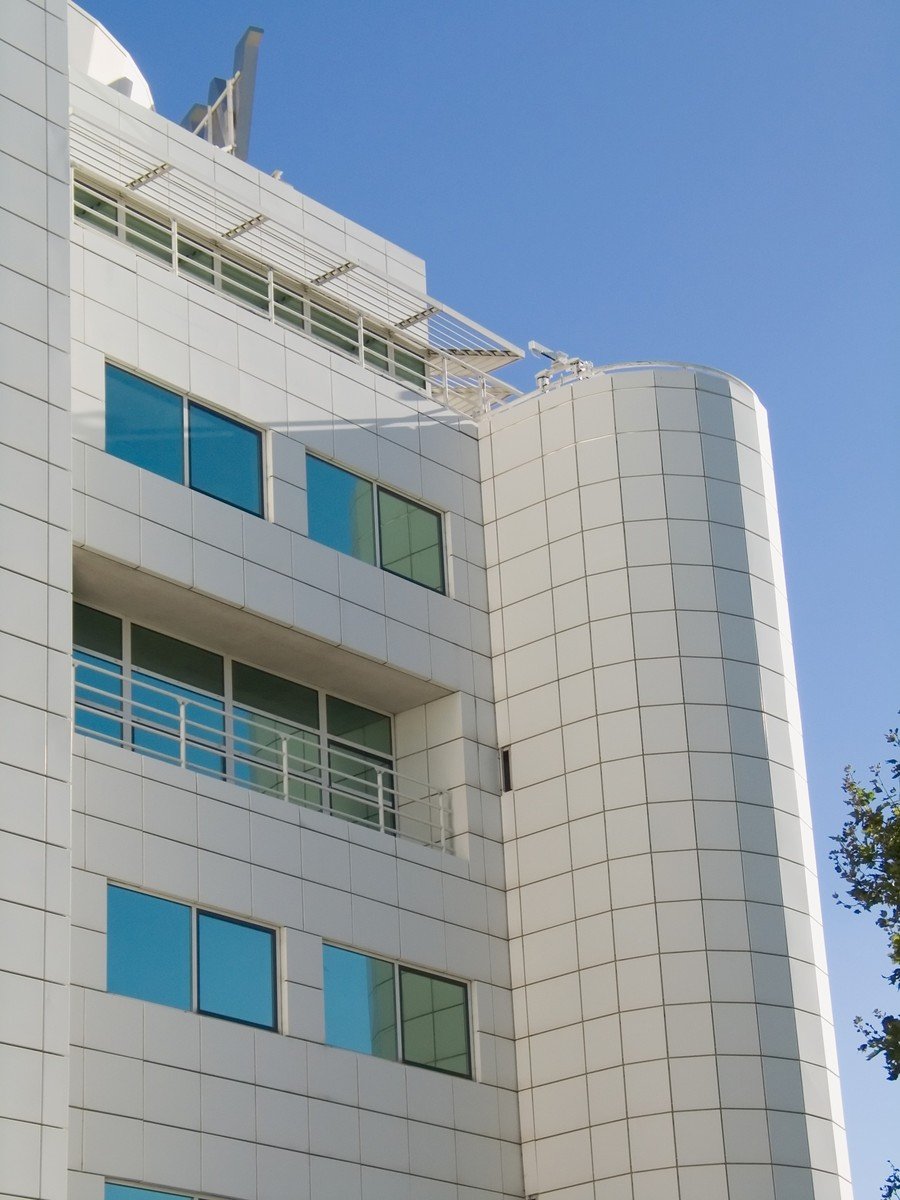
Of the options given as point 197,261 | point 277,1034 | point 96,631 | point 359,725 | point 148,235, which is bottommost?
point 277,1034

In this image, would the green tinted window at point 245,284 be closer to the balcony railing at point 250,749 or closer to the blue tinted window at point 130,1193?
the balcony railing at point 250,749

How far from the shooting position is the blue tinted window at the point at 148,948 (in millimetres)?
22953

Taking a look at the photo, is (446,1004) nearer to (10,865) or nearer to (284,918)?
(284,918)

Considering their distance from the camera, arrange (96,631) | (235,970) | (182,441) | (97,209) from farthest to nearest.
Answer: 1. (97,209)
2. (182,441)
3. (96,631)
4. (235,970)

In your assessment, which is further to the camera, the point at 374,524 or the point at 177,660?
the point at 374,524

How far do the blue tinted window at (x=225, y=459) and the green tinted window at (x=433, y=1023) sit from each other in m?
6.76

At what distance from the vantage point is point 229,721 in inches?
1076

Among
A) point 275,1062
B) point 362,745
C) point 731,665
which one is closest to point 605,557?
point 731,665

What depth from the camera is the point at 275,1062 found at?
24.0 metres

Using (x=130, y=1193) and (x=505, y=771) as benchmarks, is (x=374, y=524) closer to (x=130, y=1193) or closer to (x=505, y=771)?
(x=505, y=771)

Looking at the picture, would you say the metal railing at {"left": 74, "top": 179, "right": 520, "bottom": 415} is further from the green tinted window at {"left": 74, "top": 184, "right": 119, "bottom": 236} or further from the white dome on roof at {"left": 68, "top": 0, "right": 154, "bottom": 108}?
the white dome on roof at {"left": 68, "top": 0, "right": 154, "bottom": 108}

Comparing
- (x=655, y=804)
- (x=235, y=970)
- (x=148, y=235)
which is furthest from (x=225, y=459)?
(x=655, y=804)

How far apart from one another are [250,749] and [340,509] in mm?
3896

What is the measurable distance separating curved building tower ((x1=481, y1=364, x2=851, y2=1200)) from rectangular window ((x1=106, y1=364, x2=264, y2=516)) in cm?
468
